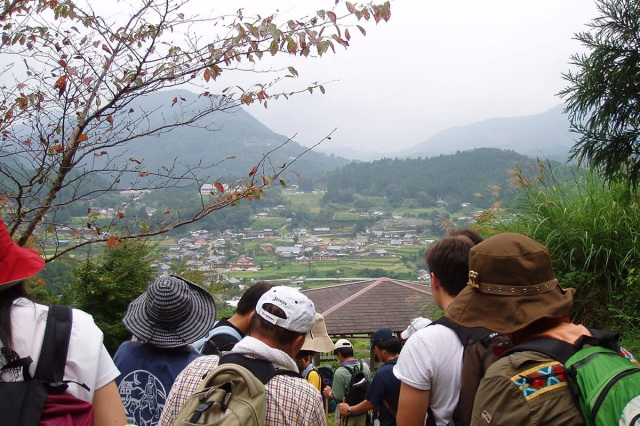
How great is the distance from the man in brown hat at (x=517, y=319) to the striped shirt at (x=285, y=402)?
577mm

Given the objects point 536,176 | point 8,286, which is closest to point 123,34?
point 8,286

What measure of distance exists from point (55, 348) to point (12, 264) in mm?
278

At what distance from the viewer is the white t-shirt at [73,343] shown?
1483mm

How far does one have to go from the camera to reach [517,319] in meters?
1.66

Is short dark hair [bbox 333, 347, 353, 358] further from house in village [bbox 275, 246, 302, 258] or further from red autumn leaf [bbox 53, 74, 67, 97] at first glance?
house in village [bbox 275, 246, 302, 258]

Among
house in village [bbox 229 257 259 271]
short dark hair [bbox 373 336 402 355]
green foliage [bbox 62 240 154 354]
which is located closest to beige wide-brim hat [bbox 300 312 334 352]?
short dark hair [bbox 373 336 402 355]

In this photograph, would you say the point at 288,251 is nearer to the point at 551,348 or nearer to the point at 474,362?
the point at 474,362

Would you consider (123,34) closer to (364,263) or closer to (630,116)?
(630,116)


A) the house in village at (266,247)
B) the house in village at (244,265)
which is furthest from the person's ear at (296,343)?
the house in village at (266,247)

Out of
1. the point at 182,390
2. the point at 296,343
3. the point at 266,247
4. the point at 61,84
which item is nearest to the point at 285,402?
the point at 296,343

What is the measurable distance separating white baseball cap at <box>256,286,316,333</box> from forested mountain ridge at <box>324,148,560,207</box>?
41.4 m

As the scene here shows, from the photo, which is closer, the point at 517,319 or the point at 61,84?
the point at 517,319

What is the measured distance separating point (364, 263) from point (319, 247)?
5869 mm

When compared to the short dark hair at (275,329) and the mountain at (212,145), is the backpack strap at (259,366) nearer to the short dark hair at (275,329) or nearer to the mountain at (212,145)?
the short dark hair at (275,329)
